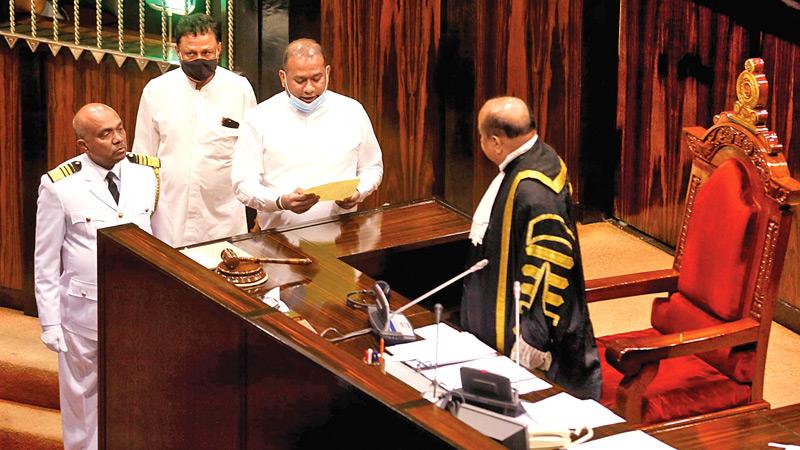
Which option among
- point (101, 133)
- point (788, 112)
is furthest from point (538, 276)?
point (788, 112)

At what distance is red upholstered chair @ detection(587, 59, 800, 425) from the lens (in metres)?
4.04

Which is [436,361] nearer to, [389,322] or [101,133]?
[389,322]

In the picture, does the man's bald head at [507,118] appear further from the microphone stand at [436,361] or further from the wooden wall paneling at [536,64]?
the wooden wall paneling at [536,64]

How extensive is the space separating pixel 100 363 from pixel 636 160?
11.5 feet

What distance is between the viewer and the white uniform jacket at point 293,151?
16.1 feet

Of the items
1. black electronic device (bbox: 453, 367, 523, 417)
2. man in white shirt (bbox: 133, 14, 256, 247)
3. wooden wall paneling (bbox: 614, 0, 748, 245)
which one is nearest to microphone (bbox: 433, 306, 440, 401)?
black electronic device (bbox: 453, 367, 523, 417)

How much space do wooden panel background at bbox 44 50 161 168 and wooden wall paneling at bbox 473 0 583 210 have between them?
147 centimetres

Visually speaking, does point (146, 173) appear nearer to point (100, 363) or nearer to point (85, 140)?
point (85, 140)

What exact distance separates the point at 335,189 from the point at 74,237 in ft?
2.81

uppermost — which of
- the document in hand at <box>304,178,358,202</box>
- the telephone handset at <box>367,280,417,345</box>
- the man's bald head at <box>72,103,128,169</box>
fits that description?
the man's bald head at <box>72,103,128,169</box>

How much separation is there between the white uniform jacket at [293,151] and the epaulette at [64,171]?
599 mm

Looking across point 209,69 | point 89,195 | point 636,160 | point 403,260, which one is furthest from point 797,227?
point 89,195

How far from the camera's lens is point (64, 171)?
4.50m

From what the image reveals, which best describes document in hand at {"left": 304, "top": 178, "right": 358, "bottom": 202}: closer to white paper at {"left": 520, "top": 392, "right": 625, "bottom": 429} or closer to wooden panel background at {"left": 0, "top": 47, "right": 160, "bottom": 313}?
white paper at {"left": 520, "top": 392, "right": 625, "bottom": 429}
